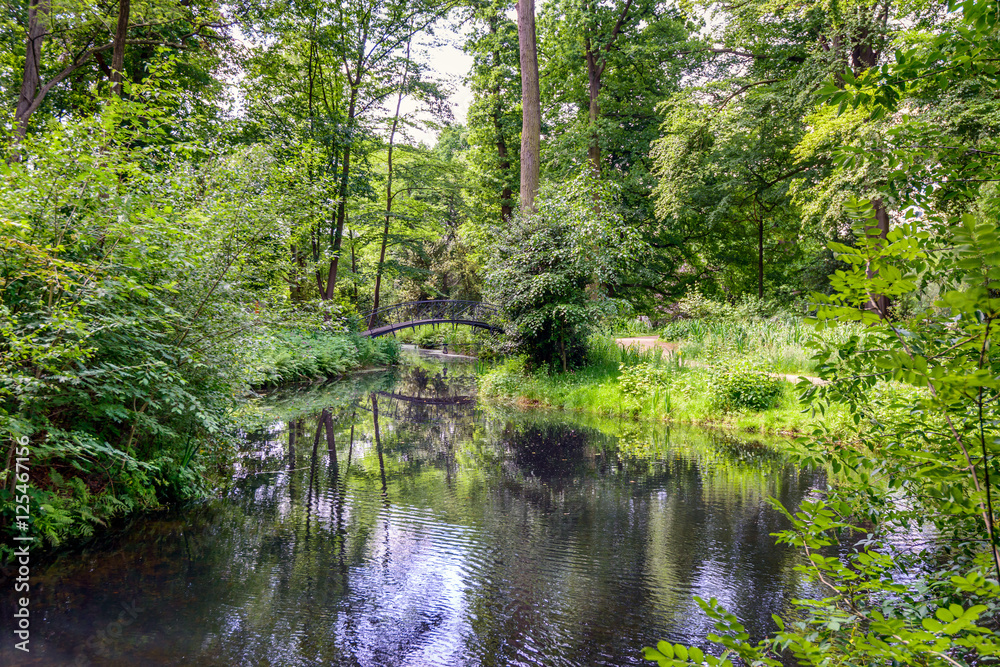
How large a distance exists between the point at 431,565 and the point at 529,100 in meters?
10.6

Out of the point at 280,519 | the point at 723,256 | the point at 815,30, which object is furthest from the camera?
the point at 723,256

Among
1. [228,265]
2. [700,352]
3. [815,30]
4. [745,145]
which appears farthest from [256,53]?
[815,30]

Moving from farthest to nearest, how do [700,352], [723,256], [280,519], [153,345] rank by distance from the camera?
[723,256] → [700,352] → [280,519] → [153,345]

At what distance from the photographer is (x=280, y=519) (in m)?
4.47

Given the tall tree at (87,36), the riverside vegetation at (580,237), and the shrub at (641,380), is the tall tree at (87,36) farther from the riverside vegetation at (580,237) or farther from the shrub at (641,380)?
the shrub at (641,380)

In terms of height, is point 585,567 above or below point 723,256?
below

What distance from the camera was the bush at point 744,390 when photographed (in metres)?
8.07

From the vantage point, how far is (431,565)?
371cm

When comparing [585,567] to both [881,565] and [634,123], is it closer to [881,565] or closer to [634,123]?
[881,565]

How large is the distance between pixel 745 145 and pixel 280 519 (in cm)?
1679

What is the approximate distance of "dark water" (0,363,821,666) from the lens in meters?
2.78

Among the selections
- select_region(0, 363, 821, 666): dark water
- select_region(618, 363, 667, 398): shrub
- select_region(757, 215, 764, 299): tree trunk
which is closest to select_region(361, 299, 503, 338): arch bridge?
select_region(618, 363, 667, 398): shrub

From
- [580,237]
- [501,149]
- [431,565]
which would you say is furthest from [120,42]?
[501,149]

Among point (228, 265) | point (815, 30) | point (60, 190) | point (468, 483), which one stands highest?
point (815, 30)
